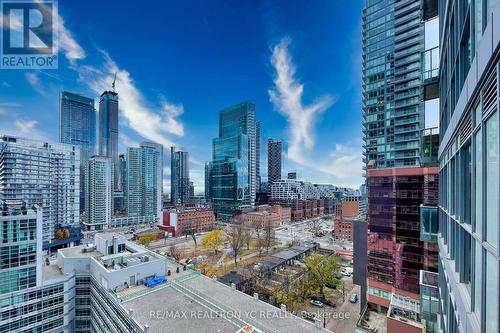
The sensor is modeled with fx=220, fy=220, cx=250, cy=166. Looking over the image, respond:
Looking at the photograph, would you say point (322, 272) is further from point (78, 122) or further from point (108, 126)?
point (108, 126)

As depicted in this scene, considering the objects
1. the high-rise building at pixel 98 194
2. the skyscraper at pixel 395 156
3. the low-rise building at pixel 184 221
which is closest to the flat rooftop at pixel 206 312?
the skyscraper at pixel 395 156

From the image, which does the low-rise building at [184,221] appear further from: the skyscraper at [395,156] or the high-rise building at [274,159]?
the high-rise building at [274,159]

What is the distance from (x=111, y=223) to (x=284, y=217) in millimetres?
Result: 47197

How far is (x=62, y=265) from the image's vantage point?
18.0m

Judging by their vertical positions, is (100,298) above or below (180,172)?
below

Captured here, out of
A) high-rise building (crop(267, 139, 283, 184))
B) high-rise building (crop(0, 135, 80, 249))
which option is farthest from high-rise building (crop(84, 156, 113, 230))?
high-rise building (crop(267, 139, 283, 184))

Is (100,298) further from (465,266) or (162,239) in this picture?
(162,239)

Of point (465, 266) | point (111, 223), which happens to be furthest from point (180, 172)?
point (465, 266)

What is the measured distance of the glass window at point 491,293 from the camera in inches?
93.9

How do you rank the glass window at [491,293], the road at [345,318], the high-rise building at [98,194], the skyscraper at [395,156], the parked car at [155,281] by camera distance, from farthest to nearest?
the high-rise building at [98,194]
the road at [345,318]
the skyscraper at [395,156]
the parked car at [155,281]
the glass window at [491,293]

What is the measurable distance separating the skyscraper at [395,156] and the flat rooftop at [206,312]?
9075mm

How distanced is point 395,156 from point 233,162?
47.7m

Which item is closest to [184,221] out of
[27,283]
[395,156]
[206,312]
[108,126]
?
[27,283]

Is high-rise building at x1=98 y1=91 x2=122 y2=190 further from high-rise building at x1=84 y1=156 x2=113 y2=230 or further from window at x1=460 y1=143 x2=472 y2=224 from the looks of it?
window at x1=460 y1=143 x2=472 y2=224
